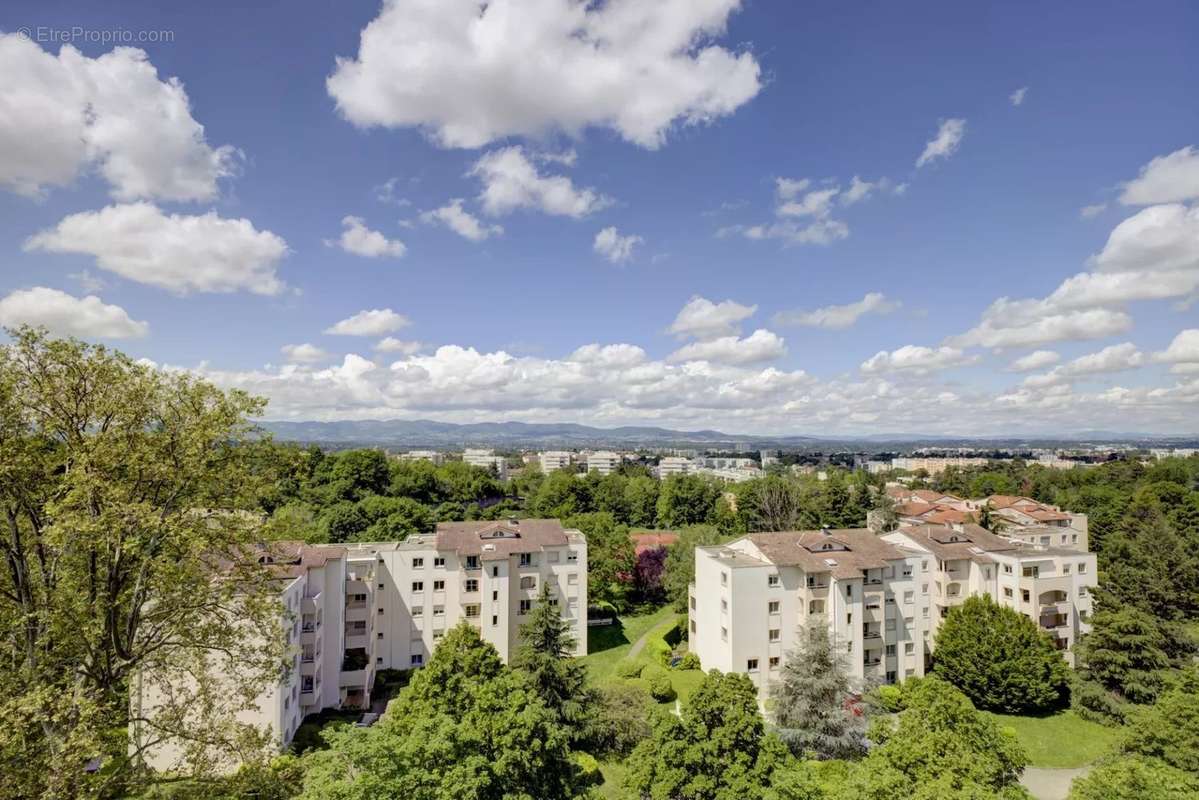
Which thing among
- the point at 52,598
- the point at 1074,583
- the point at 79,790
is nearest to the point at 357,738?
the point at 79,790

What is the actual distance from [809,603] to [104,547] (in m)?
34.8

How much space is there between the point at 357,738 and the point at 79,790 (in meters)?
4.94

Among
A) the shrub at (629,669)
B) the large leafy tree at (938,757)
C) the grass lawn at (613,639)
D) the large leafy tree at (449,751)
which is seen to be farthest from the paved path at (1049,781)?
the large leafy tree at (449,751)

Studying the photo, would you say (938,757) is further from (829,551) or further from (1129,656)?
(1129,656)

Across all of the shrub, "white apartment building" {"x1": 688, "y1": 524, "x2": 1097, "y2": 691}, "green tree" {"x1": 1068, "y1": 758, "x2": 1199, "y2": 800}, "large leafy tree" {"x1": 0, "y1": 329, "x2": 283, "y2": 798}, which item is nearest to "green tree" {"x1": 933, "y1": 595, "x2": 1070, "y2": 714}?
"white apartment building" {"x1": 688, "y1": 524, "x2": 1097, "y2": 691}

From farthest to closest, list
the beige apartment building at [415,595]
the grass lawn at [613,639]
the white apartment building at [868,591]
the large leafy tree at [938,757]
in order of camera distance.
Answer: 1. the grass lawn at [613,639]
2. the white apartment building at [868,591]
3. the beige apartment building at [415,595]
4. the large leafy tree at [938,757]

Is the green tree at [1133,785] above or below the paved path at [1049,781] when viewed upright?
above

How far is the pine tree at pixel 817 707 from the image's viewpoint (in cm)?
2775

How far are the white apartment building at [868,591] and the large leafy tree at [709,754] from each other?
53.6 ft

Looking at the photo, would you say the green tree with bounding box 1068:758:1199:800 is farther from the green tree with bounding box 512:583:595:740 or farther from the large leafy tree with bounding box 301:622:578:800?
the green tree with bounding box 512:583:595:740

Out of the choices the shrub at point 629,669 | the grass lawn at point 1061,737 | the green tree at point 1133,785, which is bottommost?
the grass lawn at point 1061,737

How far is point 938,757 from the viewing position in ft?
59.6

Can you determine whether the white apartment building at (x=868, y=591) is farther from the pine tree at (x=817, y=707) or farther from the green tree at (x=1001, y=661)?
the green tree at (x=1001, y=661)

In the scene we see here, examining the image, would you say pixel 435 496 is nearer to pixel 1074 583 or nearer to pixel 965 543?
pixel 965 543
